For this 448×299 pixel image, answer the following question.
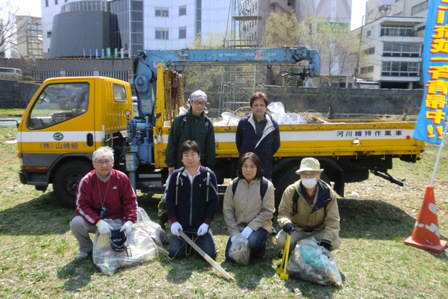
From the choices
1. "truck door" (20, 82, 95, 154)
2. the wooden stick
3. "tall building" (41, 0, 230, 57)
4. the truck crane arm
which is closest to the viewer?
the wooden stick

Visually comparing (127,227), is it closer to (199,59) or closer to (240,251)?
(240,251)

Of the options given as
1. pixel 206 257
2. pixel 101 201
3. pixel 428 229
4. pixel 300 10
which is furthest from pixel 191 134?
pixel 300 10

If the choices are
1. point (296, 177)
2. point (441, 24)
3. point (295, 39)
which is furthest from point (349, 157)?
point (295, 39)

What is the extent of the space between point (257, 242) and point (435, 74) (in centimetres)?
355

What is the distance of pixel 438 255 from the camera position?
4211 mm

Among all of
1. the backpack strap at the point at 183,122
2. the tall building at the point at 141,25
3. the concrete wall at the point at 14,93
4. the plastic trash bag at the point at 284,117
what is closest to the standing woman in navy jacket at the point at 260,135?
the backpack strap at the point at 183,122

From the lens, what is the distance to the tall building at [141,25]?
4944cm

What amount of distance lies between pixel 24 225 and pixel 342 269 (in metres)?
4.30

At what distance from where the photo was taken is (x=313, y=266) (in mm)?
3387

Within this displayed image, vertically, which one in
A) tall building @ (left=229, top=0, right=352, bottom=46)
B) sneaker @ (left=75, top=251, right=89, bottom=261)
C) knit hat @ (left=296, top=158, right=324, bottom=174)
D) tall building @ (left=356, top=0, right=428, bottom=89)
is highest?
tall building @ (left=229, top=0, right=352, bottom=46)

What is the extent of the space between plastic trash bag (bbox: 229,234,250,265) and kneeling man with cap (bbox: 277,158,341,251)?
14.8 inches

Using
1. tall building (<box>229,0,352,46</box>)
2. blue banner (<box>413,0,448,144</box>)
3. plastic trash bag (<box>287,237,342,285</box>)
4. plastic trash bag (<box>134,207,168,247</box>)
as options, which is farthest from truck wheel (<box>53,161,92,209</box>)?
tall building (<box>229,0,352,46</box>)

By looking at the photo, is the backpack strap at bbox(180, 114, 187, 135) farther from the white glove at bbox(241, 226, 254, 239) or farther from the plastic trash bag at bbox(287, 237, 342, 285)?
the plastic trash bag at bbox(287, 237, 342, 285)

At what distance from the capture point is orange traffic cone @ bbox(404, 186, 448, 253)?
4.38 meters
